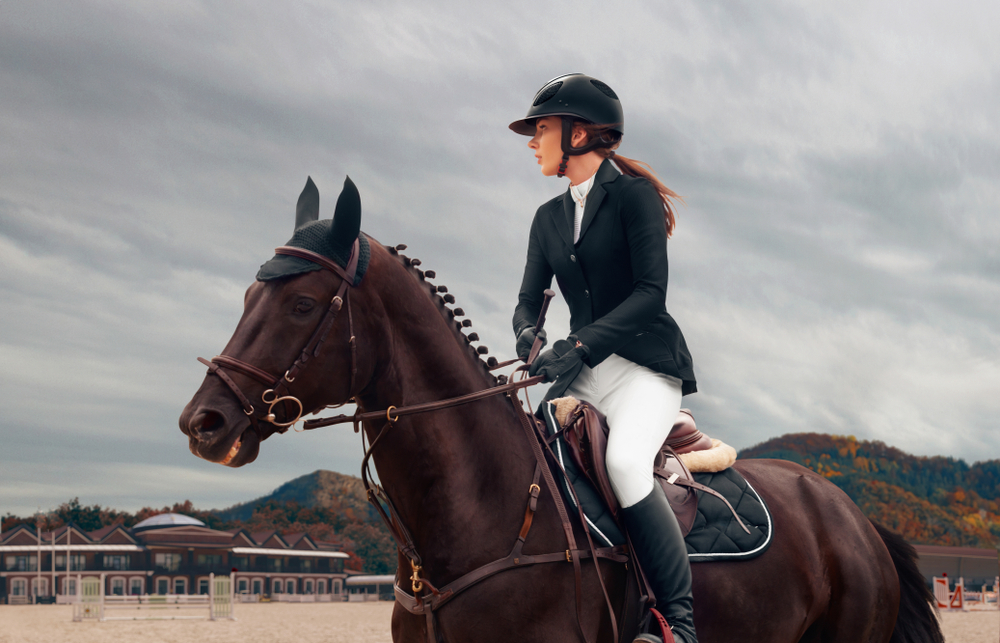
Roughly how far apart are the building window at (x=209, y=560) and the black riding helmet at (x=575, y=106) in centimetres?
7624

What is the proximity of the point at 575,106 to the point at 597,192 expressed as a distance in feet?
1.57

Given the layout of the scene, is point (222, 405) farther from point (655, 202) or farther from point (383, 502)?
point (655, 202)

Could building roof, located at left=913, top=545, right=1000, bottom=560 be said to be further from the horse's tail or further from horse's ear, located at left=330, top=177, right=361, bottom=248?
horse's ear, located at left=330, top=177, right=361, bottom=248

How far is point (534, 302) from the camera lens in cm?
479

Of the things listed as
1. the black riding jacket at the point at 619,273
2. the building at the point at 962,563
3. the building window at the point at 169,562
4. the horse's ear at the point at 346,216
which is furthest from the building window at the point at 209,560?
the horse's ear at the point at 346,216

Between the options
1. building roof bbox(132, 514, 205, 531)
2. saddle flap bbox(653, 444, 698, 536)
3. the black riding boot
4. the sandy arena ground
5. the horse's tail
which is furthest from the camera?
building roof bbox(132, 514, 205, 531)

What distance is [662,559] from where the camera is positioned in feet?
12.6

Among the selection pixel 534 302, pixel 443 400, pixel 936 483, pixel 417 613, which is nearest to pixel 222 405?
pixel 443 400

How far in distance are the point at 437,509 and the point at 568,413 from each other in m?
0.89

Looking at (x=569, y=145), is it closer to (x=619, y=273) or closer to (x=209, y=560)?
(x=619, y=273)

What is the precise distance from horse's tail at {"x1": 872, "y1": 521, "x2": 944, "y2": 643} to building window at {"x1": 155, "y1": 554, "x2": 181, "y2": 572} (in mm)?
75517

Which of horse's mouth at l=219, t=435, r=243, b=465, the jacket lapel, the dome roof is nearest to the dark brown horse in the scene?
horse's mouth at l=219, t=435, r=243, b=465

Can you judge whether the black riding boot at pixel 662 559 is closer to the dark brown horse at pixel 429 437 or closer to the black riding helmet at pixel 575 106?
the dark brown horse at pixel 429 437

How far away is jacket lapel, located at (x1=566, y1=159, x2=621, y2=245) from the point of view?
4.33 m
